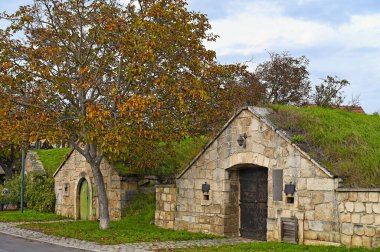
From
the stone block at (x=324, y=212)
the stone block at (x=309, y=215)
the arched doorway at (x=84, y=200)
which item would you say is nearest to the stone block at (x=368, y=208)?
the stone block at (x=324, y=212)

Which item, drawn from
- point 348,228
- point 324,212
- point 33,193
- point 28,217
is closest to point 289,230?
point 324,212

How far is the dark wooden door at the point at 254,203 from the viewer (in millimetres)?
16453

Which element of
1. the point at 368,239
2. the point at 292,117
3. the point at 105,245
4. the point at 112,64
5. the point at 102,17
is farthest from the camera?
the point at 112,64

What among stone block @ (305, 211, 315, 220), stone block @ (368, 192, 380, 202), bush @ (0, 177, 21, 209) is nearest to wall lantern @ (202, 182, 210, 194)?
stone block @ (305, 211, 315, 220)

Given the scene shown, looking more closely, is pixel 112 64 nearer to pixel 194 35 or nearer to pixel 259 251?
pixel 194 35

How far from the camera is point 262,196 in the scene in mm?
16547

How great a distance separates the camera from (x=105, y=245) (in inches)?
605

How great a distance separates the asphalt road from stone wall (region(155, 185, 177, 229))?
4467mm

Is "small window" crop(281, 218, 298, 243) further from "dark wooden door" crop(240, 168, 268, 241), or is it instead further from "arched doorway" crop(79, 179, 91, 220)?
"arched doorway" crop(79, 179, 91, 220)

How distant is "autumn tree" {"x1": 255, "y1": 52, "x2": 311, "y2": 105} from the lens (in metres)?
37.0

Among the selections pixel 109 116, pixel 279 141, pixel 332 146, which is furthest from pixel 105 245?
pixel 332 146

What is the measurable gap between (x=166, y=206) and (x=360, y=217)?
7.66 m

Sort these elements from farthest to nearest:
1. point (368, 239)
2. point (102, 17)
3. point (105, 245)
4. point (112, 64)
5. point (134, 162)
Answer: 1. point (134, 162)
2. point (112, 64)
3. point (102, 17)
4. point (105, 245)
5. point (368, 239)

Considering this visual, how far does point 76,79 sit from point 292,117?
7008 millimetres
